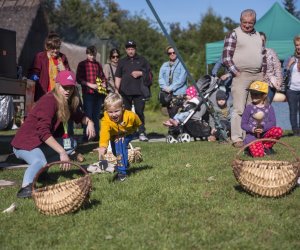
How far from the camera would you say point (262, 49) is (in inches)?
331

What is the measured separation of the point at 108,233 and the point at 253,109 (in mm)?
4170

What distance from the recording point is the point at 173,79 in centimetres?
1101

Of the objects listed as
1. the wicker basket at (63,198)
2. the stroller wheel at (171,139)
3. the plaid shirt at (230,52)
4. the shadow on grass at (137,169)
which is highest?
the plaid shirt at (230,52)

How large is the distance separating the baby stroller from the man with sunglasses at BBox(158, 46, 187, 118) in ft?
1.42

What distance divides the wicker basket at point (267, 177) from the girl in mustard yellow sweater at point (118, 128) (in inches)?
61.5

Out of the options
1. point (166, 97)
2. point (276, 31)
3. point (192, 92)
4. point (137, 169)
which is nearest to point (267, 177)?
point (137, 169)

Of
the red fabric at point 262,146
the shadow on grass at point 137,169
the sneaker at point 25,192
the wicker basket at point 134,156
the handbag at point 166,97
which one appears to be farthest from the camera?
the handbag at point 166,97

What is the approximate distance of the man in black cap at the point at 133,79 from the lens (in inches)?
420

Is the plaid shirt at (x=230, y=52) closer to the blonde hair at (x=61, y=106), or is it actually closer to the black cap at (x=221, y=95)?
the black cap at (x=221, y=95)

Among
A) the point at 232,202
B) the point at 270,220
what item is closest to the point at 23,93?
the point at 232,202

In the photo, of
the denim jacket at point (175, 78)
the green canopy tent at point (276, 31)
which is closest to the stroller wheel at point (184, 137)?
the denim jacket at point (175, 78)

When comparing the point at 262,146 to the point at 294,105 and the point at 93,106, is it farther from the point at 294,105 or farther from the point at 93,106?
the point at 93,106

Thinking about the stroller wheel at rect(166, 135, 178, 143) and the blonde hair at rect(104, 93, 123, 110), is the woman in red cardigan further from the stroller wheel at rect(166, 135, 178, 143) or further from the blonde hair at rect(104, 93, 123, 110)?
the stroller wheel at rect(166, 135, 178, 143)

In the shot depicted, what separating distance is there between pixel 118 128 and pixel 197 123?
4.59m
